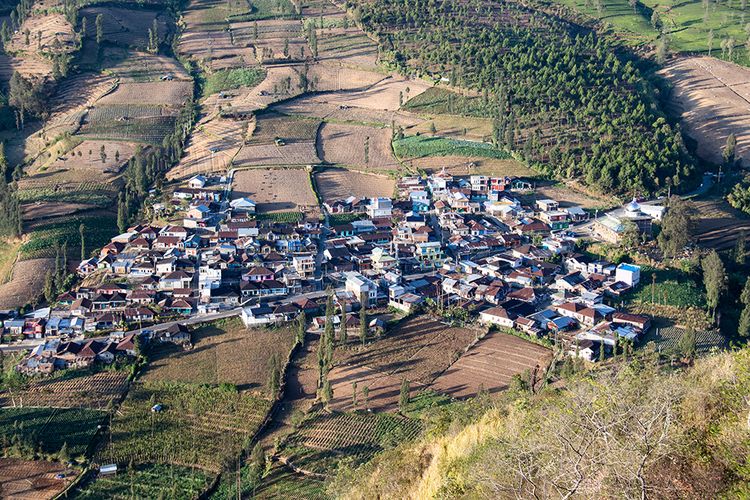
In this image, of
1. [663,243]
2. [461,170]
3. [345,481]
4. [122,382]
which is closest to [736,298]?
[663,243]

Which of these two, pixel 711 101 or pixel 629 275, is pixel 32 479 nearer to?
pixel 629 275

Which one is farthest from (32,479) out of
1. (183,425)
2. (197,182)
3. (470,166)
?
(470,166)

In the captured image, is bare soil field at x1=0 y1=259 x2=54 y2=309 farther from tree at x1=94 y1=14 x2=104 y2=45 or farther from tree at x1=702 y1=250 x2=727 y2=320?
tree at x1=94 y1=14 x2=104 y2=45

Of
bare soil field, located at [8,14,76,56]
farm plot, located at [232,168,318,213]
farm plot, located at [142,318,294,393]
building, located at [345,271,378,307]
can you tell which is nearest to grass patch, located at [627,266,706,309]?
building, located at [345,271,378,307]

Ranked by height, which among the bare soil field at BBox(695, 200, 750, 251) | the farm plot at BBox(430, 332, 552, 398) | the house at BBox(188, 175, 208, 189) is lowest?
the farm plot at BBox(430, 332, 552, 398)

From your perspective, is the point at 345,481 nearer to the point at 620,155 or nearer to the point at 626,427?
the point at 626,427

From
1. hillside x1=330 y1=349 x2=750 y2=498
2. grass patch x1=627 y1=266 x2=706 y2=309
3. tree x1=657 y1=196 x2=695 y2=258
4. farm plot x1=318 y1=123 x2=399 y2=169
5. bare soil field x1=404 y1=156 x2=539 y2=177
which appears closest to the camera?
hillside x1=330 y1=349 x2=750 y2=498
